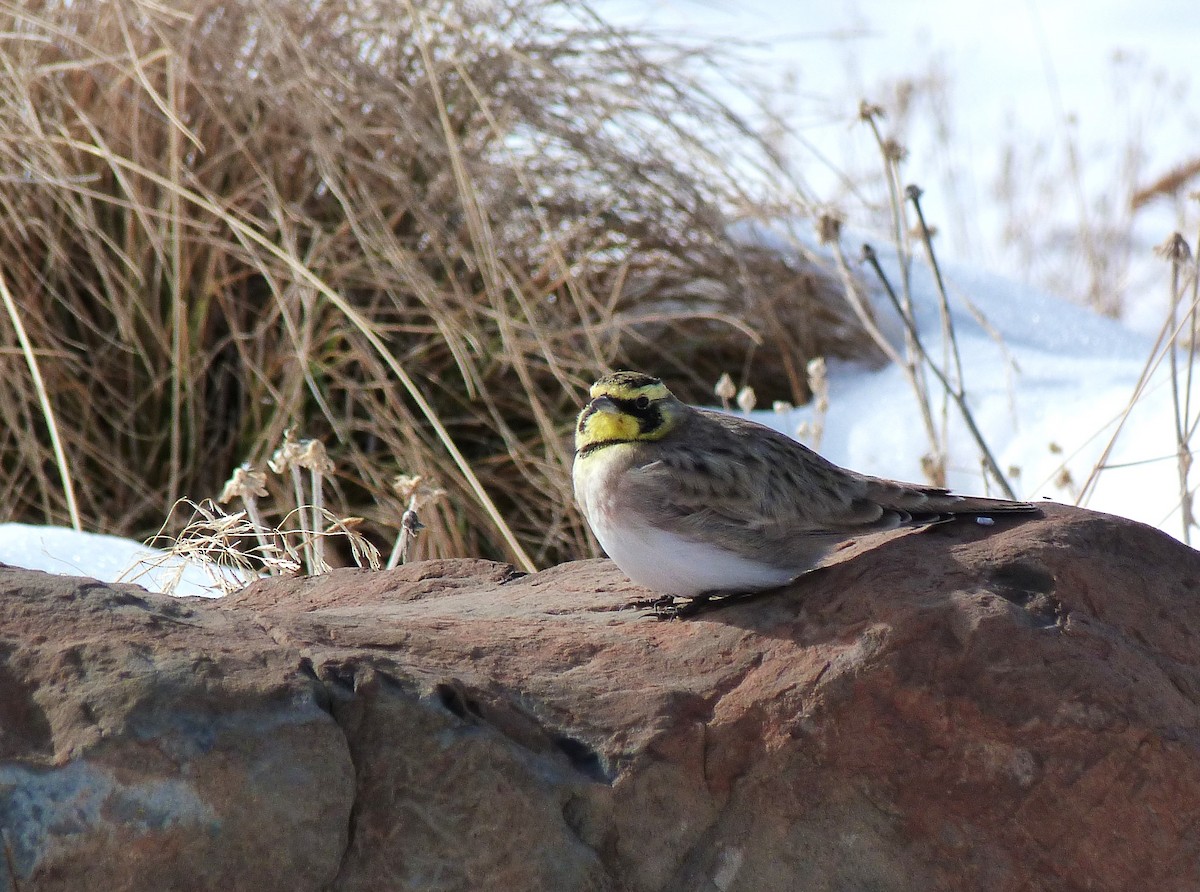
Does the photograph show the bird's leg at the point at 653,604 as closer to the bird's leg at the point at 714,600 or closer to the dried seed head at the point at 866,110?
the bird's leg at the point at 714,600

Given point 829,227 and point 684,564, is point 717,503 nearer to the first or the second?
point 684,564

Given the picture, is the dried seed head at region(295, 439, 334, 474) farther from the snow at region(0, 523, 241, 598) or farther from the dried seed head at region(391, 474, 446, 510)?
the snow at region(0, 523, 241, 598)

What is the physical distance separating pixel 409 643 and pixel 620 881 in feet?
1.83

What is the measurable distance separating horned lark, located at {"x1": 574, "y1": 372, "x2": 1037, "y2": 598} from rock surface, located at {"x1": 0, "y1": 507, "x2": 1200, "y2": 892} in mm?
84

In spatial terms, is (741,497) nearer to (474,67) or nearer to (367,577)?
(367,577)

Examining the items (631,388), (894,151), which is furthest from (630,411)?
(894,151)

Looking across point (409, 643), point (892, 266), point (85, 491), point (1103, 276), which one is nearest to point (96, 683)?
point (409, 643)

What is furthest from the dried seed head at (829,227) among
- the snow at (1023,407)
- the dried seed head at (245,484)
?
the dried seed head at (245,484)

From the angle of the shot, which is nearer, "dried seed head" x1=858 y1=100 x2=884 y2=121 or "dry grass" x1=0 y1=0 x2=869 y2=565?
"dried seed head" x1=858 y1=100 x2=884 y2=121

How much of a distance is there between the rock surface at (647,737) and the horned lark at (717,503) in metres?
0.08

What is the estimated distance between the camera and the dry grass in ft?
17.3

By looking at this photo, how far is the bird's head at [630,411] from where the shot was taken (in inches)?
116

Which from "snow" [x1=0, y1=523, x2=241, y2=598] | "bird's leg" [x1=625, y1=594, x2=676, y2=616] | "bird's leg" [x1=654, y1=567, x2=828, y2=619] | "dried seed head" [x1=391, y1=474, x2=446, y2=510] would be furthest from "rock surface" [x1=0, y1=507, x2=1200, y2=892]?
"snow" [x1=0, y1=523, x2=241, y2=598]

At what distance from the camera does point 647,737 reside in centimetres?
244
